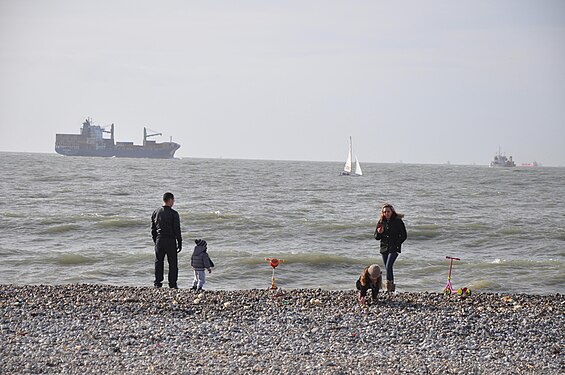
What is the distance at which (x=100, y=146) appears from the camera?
188500 millimetres

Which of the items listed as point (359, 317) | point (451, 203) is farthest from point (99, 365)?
point (451, 203)

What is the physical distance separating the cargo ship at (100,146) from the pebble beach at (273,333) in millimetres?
182458

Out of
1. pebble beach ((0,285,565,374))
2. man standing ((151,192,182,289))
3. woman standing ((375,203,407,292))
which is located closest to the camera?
pebble beach ((0,285,565,374))

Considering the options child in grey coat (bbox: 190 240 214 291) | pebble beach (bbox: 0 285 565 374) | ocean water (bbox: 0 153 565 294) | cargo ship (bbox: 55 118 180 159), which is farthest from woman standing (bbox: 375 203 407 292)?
cargo ship (bbox: 55 118 180 159)

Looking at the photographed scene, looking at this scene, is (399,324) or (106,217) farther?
(106,217)

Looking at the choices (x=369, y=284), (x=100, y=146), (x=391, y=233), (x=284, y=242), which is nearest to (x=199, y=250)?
(x=369, y=284)

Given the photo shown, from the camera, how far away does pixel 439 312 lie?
977cm

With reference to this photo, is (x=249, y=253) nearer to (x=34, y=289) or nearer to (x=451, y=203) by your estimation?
(x=34, y=289)

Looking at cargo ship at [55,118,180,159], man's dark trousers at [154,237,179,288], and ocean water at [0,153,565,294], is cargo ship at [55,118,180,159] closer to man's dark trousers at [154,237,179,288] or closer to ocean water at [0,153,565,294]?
ocean water at [0,153,565,294]

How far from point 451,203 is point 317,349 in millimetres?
36370

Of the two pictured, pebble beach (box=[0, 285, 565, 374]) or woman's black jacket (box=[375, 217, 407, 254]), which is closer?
pebble beach (box=[0, 285, 565, 374])

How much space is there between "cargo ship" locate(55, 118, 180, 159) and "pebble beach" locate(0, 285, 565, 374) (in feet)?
599

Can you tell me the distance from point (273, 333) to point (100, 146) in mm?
186590

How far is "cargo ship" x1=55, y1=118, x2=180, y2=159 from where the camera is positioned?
18775 centimetres
